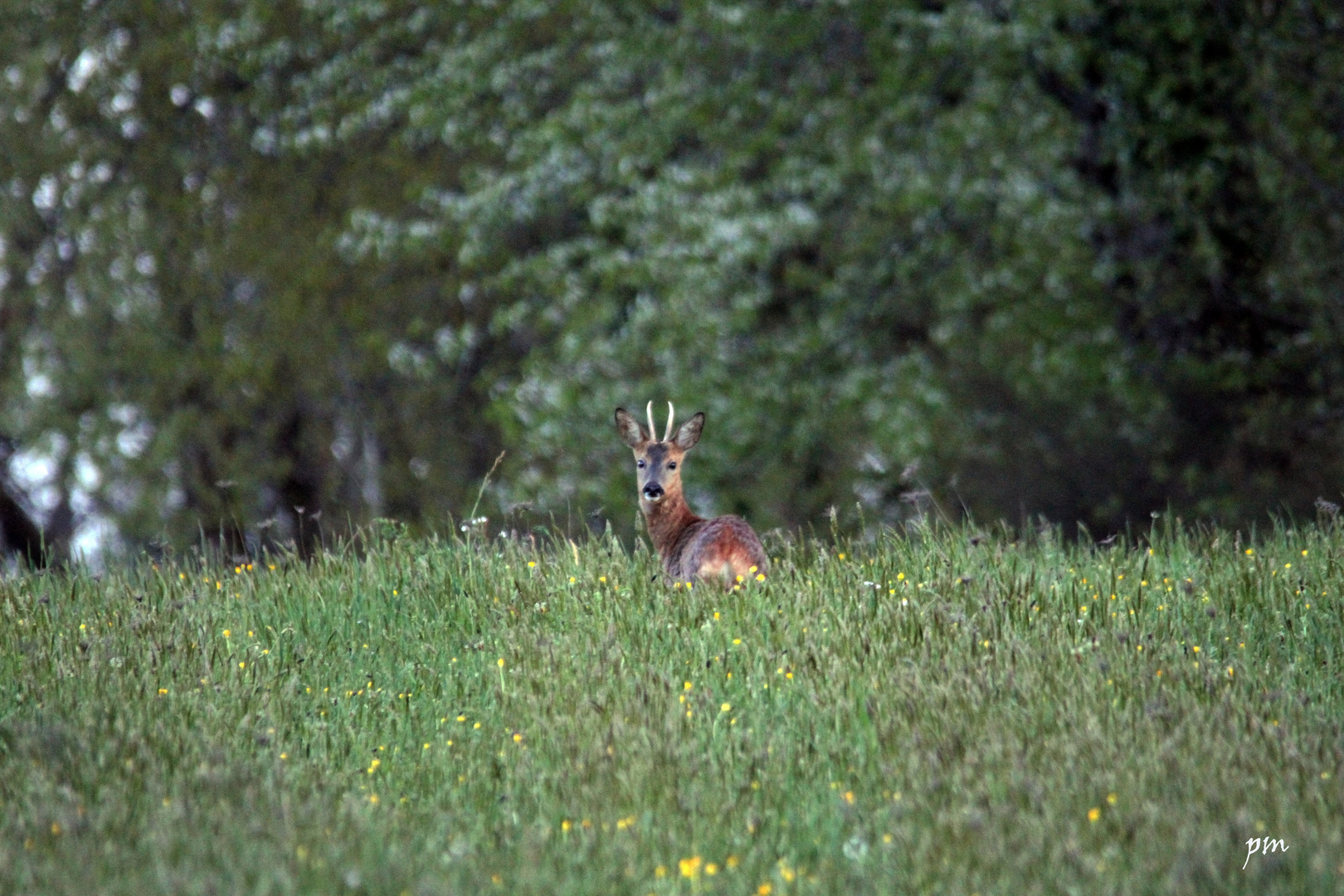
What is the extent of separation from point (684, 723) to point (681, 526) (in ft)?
9.23

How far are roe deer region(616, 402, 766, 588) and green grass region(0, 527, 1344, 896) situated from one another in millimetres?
238

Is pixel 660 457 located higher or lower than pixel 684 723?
higher

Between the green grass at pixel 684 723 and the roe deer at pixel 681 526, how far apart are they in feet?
0.78

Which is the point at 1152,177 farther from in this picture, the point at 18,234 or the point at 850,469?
the point at 18,234

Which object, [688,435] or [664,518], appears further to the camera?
[688,435]

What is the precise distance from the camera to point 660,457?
8461mm

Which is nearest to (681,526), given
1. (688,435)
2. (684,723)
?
(688,435)

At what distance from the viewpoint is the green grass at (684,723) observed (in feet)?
14.7

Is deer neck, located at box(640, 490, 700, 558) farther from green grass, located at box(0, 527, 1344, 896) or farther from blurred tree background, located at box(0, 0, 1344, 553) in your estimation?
blurred tree background, located at box(0, 0, 1344, 553)

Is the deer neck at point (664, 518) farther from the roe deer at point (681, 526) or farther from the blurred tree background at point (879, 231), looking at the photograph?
the blurred tree background at point (879, 231)

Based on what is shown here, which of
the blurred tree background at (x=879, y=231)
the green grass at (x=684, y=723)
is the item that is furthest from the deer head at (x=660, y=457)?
the blurred tree background at (x=879, y=231)

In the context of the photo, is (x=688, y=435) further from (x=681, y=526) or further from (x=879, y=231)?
(x=879, y=231)

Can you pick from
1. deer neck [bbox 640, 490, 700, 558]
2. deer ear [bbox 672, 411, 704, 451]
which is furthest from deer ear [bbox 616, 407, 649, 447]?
deer neck [bbox 640, 490, 700, 558]

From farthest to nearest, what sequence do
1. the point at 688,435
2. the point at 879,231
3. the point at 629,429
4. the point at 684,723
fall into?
1. the point at 879,231
2. the point at 629,429
3. the point at 688,435
4. the point at 684,723
